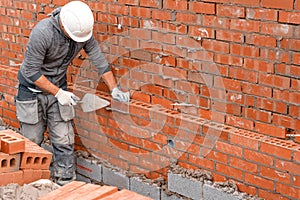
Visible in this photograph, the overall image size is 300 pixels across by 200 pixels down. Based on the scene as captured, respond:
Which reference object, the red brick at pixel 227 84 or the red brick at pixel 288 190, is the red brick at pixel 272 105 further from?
the red brick at pixel 288 190

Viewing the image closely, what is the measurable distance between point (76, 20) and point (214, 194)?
1.92 metres

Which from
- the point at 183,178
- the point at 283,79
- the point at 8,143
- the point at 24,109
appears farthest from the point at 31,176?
the point at 283,79

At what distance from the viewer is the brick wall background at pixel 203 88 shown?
4.33m

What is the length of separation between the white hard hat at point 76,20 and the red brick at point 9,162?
120cm

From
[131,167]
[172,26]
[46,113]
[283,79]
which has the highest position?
[172,26]

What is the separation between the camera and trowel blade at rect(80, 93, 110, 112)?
5.74 metres

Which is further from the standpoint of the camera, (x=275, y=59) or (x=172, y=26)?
(x=172, y=26)

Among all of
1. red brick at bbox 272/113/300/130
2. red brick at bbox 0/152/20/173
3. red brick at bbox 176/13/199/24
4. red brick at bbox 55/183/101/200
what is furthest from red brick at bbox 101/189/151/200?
red brick at bbox 176/13/199/24

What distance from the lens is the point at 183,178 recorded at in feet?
16.8

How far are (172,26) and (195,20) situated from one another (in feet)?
0.90

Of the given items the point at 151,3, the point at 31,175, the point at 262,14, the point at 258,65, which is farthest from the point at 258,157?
the point at 31,175

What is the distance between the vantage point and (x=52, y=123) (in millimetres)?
5793

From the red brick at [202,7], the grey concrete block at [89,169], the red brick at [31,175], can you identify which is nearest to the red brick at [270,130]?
the red brick at [202,7]

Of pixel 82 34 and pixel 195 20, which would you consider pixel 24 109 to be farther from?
pixel 195 20
